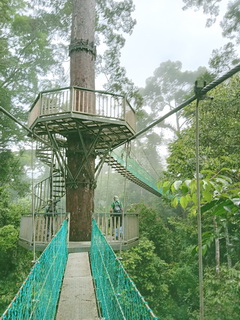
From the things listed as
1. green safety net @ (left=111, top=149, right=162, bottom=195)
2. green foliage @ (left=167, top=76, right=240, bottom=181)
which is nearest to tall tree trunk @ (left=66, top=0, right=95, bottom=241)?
green safety net @ (left=111, top=149, right=162, bottom=195)

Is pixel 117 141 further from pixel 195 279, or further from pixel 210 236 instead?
pixel 195 279

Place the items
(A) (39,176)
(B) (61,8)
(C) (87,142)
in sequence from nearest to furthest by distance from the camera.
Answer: (C) (87,142) < (B) (61,8) < (A) (39,176)

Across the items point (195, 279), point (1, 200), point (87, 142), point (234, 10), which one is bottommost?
point (195, 279)

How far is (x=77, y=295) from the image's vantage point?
14.0ft

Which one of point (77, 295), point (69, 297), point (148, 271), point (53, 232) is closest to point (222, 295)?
point (148, 271)

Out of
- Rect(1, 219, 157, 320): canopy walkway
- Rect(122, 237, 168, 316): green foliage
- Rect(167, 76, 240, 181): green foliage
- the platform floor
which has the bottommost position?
Rect(122, 237, 168, 316): green foliage

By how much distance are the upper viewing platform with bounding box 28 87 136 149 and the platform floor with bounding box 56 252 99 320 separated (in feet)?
12.0

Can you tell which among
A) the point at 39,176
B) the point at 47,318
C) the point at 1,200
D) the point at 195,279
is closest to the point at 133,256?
the point at 195,279

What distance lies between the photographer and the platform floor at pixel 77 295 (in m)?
3.61

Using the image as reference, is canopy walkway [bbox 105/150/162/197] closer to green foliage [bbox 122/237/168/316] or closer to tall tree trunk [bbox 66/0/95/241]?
tall tree trunk [bbox 66/0/95/241]

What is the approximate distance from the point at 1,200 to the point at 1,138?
3.31 meters

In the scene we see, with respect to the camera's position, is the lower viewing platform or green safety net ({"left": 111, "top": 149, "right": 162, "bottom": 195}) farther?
green safety net ({"left": 111, "top": 149, "right": 162, "bottom": 195})

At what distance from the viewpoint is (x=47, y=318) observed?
127 inches

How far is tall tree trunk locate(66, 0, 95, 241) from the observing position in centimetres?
865
